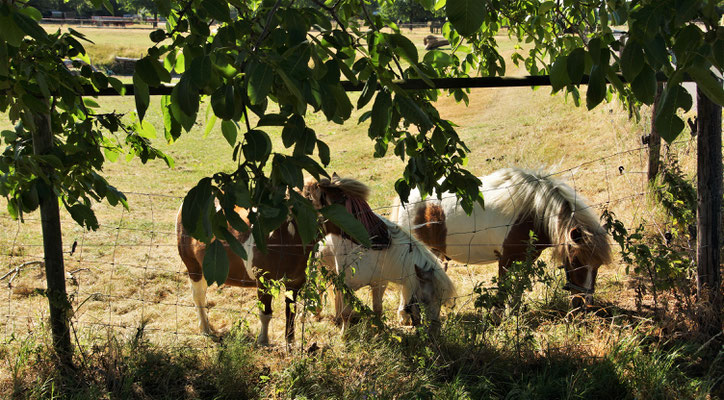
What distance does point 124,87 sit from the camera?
9.52ft

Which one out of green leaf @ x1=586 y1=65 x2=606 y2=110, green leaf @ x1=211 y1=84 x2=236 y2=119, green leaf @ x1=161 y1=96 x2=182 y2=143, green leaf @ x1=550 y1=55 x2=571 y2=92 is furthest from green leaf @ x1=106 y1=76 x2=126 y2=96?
green leaf @ x1=586 y1=65 x2=606 y2=110

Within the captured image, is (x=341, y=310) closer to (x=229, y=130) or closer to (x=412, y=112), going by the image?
(x=229, y=130)

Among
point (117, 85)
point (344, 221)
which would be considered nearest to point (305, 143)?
point (344, 221)

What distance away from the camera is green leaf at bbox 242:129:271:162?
59.5 inches

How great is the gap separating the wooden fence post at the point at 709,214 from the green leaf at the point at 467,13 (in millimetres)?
2652

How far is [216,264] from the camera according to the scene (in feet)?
4.75

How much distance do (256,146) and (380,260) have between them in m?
2.88

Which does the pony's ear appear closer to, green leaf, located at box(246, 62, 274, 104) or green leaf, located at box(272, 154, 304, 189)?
green leaf, located at box(272, 154, 304, 189)

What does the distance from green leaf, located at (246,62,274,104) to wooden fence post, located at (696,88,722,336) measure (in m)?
3.03

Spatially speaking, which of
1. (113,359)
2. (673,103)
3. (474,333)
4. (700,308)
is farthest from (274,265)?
(673,103)

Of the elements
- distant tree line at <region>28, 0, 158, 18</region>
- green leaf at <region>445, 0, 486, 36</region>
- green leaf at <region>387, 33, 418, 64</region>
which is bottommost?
green leaf at <region>445, 0, 486, 36</region>

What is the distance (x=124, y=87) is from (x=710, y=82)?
2555mm

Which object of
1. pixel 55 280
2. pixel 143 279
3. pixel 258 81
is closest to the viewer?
pixel 258 81

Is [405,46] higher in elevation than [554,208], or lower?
higher
